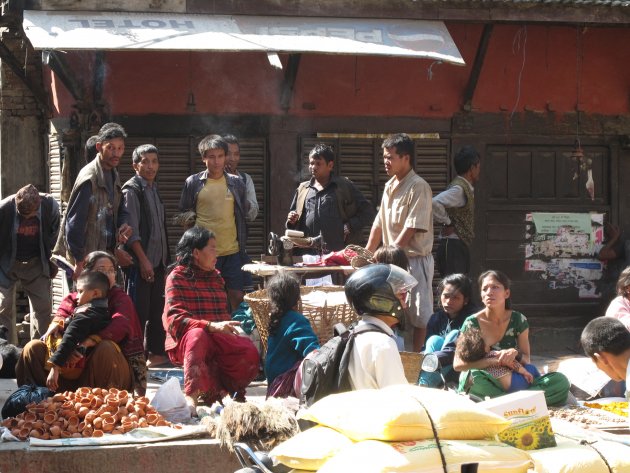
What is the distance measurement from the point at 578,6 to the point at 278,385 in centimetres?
552

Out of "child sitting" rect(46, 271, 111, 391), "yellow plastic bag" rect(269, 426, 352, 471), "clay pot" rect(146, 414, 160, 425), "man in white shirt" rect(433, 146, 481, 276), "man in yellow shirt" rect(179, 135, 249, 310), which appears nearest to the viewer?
"yellow plastic bag" rect(269, 426, 352, 471)

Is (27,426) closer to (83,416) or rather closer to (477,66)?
(83,416)

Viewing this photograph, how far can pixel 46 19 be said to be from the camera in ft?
31.1

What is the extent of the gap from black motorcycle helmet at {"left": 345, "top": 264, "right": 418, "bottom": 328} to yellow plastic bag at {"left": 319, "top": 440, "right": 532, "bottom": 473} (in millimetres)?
894

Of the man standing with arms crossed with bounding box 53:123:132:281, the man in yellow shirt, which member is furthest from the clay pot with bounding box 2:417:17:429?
the man in yellow shirt

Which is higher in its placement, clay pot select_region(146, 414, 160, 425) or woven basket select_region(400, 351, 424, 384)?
woven basket select_region(400, 351, 424, 384)

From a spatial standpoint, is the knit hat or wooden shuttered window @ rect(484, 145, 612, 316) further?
wooden shuttered window @ rect(484, 145, 612, 316)

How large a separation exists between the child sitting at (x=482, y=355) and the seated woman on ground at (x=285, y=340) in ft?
3.13

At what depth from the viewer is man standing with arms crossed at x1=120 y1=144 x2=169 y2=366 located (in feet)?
28.6

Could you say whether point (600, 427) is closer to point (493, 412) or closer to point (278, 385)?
point (493, 412)

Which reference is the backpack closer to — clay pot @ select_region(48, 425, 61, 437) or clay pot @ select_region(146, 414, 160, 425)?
clay pot @ select_region(146, 414, 160, 425)

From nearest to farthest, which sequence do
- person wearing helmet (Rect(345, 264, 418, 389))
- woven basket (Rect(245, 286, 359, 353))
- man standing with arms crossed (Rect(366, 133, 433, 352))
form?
person wearing helmet (Rect(345, 264, 418, 389))
woven basket (Rect(245, 286, 359, 353))
man standing with arms crossed (Rect(366, 133, 433, 352))

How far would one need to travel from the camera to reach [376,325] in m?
5.39

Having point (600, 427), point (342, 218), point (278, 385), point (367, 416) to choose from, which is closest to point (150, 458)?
point (278, 385)
